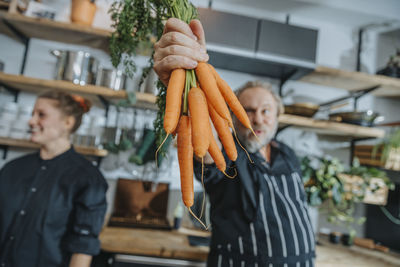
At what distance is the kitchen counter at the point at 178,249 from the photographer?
1.41 meters

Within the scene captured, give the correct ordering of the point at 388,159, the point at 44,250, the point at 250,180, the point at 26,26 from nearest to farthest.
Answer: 1. the point at 250,180
2. the point at 44,250
3. the point at 26,26
4. the point at 388,159

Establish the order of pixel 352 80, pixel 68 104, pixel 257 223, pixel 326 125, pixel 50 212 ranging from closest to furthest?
1. pixel 257 223
2. pixel 50 212
3. pixel 68 104
4. pixel 326 125
5. pixel 352 80

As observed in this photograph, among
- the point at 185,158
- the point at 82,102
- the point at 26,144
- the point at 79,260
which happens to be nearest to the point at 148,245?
the point at 79,260

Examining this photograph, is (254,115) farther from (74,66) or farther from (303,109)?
(74,66)

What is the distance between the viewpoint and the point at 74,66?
5.49 ft

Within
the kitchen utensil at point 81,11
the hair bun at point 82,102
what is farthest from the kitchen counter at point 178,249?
the kitchen utensil at point 81,11

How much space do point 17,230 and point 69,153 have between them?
15.4 inches

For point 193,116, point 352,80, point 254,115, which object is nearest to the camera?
point 193,116

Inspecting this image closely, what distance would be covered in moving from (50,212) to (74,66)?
991 mm

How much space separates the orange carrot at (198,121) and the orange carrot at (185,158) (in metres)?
0.03

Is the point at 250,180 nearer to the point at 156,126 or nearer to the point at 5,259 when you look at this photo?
the point at 156,126

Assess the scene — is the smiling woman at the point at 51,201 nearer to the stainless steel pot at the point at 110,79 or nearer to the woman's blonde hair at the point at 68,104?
the woman's blonde hair at the point at 68,104

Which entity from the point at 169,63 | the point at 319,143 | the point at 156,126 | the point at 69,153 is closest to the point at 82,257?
the point at 69,153

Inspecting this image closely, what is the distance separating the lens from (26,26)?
176cm
